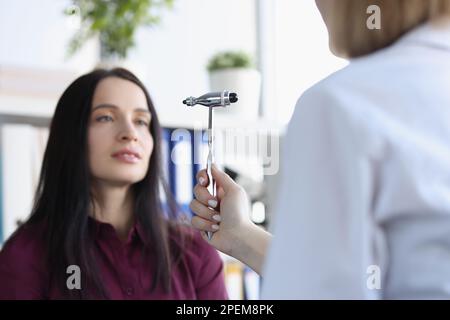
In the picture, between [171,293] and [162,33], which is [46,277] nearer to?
[171,293]

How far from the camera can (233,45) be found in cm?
277

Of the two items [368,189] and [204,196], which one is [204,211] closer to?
[204,196]

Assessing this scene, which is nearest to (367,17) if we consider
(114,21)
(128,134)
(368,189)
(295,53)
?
(368,189)

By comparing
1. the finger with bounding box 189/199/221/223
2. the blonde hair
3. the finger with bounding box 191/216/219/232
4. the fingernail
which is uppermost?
the blonde hair

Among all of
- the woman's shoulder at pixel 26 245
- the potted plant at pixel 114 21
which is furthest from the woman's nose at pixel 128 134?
the potted plant at pixel 114 21

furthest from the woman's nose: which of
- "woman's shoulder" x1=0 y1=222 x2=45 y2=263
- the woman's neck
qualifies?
"woman's shoulder" x1=0 y1=222 x2=45 y2=263

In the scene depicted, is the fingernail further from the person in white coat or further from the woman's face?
the woman's face

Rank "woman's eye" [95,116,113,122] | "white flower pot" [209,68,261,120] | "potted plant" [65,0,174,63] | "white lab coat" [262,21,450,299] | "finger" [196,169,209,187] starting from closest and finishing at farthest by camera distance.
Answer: "white lab coat" [262,21,450,299] → "finger" [196,169,209,187] → "woman's eye" [95,116,113,122] → "potted plant" [65,0,174,63] → "white flower pot" [209,68,261,120]

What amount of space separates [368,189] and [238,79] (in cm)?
175

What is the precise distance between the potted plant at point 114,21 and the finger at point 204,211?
1.20 meters

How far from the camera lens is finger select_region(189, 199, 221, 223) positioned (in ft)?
3.12

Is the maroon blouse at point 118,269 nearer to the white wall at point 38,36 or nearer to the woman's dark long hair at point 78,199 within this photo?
the woman's dark long hair at point 78,199

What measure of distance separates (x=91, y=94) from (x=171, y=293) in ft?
1.61

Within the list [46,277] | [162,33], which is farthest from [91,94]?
[162,33]
